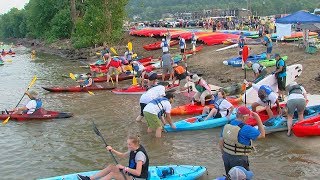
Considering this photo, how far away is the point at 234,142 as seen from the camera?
645 centimetres

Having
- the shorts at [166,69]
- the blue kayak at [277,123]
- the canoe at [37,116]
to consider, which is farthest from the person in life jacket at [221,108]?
→ the shorts at [166,69]

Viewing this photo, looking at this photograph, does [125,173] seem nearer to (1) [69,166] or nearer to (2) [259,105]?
(1) [69,166]

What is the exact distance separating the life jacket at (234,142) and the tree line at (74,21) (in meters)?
33.6

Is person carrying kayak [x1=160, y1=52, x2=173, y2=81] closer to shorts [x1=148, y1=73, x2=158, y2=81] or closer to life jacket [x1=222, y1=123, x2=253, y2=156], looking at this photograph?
shorts [x1=148, y1=73, x2=158, y2=81]

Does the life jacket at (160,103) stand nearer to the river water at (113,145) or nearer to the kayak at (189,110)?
the river water at (113,145)

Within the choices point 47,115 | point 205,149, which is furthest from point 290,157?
point 47,115

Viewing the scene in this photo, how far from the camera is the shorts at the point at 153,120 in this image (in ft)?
34.5

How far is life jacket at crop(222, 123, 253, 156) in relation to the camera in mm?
6426

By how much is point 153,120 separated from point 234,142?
438 cm

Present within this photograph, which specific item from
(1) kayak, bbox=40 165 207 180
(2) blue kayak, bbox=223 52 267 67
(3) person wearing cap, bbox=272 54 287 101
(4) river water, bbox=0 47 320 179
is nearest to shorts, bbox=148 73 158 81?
(4) river water, bbox=0 47 320 179

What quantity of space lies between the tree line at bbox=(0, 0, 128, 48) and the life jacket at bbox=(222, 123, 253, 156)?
33.6 m

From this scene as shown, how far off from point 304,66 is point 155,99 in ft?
31.4

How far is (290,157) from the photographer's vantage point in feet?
30.0

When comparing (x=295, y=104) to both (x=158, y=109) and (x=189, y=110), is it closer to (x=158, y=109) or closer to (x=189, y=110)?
(x=158, y=109)
